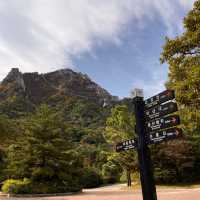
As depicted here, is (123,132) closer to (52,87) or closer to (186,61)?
(186,61)

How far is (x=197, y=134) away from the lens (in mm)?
36688

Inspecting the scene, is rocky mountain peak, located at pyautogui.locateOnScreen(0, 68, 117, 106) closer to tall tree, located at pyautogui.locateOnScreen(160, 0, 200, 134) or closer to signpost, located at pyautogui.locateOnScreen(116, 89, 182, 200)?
tall tree, located at pyautogui.locateOnScreen(160, 0, 200, 134)

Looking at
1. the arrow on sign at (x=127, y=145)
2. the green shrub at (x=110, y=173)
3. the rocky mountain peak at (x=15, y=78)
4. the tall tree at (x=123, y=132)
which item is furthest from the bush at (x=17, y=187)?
the rocky mountain peak at (x=15, y=78)

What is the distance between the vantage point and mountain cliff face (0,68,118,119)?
89.5m

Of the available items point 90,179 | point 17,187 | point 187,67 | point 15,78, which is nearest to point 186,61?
point 187,67

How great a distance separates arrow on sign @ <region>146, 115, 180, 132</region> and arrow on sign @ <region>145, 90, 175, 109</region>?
1.12ft

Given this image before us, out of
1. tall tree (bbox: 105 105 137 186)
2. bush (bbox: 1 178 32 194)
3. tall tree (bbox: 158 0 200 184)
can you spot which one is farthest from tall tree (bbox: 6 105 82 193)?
tall tree (bbox: 158 0 200 184)

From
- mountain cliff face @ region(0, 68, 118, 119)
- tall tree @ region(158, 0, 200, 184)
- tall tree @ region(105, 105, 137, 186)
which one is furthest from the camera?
mountain cliff face @ region(0, 68, 118, 119)

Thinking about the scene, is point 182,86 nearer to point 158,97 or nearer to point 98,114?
point 158,97

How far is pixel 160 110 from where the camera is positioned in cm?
651

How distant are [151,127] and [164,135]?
1.59 ft

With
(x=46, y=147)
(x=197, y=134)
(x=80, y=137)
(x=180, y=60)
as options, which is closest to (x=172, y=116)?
(x=180, y=60)

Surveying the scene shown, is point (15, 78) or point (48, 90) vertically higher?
point (15, 78)

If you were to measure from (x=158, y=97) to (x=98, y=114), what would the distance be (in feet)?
279
